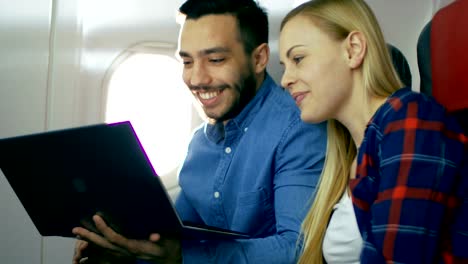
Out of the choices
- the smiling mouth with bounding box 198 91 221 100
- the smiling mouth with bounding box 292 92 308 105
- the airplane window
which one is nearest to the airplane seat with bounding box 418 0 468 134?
the smiling mouth with bounding box 292 92 308 105

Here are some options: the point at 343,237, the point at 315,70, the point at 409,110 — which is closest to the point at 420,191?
the point at 409,110

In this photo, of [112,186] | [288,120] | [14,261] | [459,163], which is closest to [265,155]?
[288,120]

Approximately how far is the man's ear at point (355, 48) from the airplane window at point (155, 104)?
789 mm

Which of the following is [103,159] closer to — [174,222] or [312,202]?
[174,222]

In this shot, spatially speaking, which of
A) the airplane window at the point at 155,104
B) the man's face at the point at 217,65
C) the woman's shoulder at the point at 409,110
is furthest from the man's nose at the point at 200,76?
the woman's shoulder at the point at 409,110

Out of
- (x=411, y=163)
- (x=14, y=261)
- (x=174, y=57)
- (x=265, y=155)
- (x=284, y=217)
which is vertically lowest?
(x=14, y=261)

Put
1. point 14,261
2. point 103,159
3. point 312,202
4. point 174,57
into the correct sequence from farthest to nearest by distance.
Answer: point 174,57
point 14,261
point 312,202
point 103,159

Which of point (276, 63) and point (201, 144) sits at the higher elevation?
point (276, 63)

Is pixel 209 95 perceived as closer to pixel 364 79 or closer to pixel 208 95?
pixel 208 95

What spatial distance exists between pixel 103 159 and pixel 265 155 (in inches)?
18.8

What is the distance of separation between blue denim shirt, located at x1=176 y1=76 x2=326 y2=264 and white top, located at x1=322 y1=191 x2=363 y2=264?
0.11 metres

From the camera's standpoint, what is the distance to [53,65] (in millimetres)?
1641

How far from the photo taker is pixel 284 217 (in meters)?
1.25

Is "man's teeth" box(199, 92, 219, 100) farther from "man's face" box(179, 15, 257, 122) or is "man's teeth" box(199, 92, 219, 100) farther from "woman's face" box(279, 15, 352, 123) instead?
"woman's face" box(279, 15, 352, 123)
